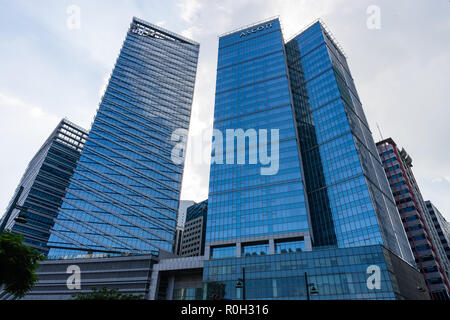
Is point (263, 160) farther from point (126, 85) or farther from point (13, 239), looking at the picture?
point (126, 85)

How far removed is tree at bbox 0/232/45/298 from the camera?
75.2 ft

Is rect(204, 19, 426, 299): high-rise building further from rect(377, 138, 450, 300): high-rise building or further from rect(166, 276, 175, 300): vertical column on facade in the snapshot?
rect(377, 138, 450, 300): high-rise building

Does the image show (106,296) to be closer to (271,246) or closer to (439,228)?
(271,246)

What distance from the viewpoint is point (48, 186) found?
14162cm

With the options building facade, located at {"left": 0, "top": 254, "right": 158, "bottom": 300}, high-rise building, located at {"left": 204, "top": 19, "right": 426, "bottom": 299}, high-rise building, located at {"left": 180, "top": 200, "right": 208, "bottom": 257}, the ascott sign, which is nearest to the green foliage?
high-rise building, located at {"left": 204, "top": 19, "right": 426, "bottom": 299}

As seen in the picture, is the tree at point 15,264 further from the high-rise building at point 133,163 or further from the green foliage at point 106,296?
the high-rise building at point 133,163

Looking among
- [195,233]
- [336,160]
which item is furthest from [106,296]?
[195,233]

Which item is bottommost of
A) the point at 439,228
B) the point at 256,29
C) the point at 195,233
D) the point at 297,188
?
the point at 297,188

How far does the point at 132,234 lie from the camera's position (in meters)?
110

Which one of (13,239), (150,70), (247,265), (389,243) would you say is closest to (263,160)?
(247,265)

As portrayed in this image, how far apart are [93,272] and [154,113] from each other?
79.1m

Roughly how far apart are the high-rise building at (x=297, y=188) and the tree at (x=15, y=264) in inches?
1785

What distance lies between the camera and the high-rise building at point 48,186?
423 feet

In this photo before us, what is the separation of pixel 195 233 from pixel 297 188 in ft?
336
